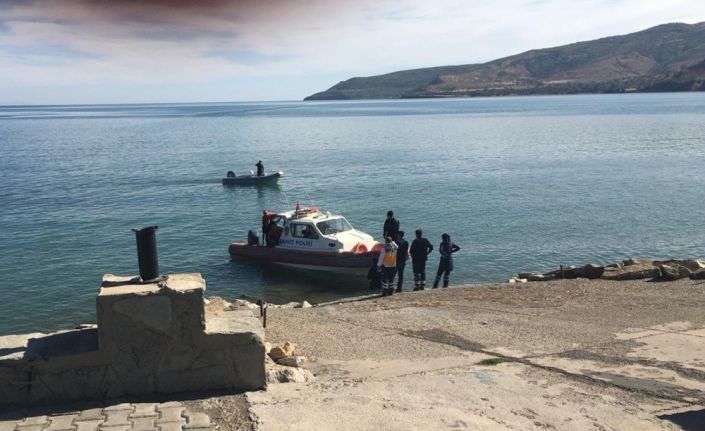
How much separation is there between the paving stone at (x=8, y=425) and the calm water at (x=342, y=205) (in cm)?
1235

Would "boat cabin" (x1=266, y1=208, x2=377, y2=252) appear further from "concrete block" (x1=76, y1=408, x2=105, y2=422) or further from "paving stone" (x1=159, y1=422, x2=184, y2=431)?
"paving stone" (x1=159, y1=422, x2=184, y2=431)

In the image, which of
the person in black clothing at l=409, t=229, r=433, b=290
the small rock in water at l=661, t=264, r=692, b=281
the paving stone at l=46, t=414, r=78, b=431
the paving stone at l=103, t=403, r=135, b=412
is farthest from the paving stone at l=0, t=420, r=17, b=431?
the small rock in water at l=661, t=264, r=692, b=281

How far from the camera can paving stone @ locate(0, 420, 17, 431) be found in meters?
6.52

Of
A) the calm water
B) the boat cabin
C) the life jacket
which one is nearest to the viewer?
the life jacket

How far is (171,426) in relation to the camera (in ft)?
21.4

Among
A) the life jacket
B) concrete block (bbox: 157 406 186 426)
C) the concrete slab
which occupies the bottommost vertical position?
the life jacket

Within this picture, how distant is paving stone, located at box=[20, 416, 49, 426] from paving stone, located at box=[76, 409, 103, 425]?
0.32 meters

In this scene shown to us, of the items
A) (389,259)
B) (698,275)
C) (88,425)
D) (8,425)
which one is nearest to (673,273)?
(698,275)

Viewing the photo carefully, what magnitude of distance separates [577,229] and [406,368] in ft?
75.0

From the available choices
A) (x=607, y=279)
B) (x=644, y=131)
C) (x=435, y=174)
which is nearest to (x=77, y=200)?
(x=435, y=174)

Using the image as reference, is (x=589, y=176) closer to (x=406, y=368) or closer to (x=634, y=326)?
(x=634, y=326)

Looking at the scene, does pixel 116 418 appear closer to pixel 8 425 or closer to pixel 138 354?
pixel 138 354

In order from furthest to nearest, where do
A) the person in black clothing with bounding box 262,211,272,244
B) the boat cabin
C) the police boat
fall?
1. the person in black clothing with bounding box 262,211,272,244
2. the boat cabin
3. the police boat

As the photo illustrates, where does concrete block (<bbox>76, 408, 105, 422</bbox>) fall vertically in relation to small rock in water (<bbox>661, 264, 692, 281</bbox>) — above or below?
above
